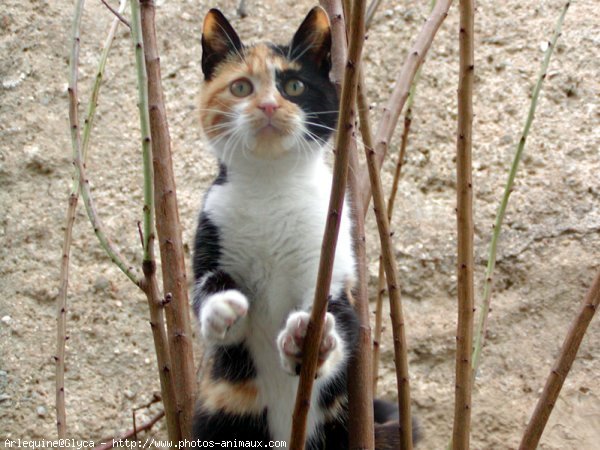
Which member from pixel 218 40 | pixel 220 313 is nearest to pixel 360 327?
pixel 220 313

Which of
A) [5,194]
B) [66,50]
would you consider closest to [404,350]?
[5,194]

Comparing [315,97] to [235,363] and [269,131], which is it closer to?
[269,131]

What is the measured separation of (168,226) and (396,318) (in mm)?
458

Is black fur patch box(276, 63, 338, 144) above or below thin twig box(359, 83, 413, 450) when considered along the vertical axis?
above

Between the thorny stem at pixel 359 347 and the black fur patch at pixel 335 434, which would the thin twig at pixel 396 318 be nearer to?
the thorny stem at pixel 359 347

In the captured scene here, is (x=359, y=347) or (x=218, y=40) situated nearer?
(x=359, y=347)

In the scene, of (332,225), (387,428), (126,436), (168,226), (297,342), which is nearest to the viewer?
(332,225)

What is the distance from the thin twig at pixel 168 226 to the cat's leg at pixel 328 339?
0.20 m

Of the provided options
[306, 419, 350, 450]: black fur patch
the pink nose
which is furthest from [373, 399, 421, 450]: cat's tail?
the pink nose

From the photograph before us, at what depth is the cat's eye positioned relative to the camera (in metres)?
1.80

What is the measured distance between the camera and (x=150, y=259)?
1.25 metres

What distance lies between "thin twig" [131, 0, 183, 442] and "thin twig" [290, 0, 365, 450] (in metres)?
0.28

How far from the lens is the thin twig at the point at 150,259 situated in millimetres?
1196

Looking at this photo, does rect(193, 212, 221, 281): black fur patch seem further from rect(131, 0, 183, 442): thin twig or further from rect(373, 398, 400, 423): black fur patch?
rect(373, 398, 400, 423): black fur patch
